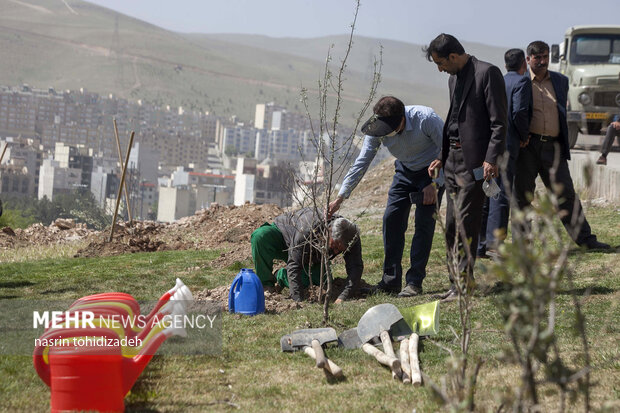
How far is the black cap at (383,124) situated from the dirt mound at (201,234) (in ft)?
11.2

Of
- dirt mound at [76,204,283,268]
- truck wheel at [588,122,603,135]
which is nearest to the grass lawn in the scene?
dirt mound at [76,204,283,268]

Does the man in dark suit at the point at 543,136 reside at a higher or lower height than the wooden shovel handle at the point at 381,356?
higher

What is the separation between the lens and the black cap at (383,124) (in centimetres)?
710

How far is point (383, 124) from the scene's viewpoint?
7.10m

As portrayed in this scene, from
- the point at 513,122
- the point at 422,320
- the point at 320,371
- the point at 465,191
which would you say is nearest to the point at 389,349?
the point at 320,371

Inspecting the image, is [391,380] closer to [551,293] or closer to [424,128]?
[551,293]

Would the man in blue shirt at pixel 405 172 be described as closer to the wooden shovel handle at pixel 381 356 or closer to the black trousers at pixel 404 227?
the black trousers at pixel 404 227

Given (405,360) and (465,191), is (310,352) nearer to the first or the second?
(405,360)

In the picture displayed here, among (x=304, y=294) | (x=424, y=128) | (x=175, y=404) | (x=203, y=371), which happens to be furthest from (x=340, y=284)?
(x=175, y=404)

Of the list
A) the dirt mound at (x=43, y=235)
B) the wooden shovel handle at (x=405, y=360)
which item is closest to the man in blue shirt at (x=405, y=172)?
the wooden shovel handle at (x=405, y=360)

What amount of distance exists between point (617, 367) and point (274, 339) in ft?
7.54

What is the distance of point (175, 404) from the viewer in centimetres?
436

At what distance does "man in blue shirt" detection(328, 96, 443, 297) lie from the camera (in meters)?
7.13

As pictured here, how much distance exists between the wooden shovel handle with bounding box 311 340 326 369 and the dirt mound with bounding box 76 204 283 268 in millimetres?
4807
